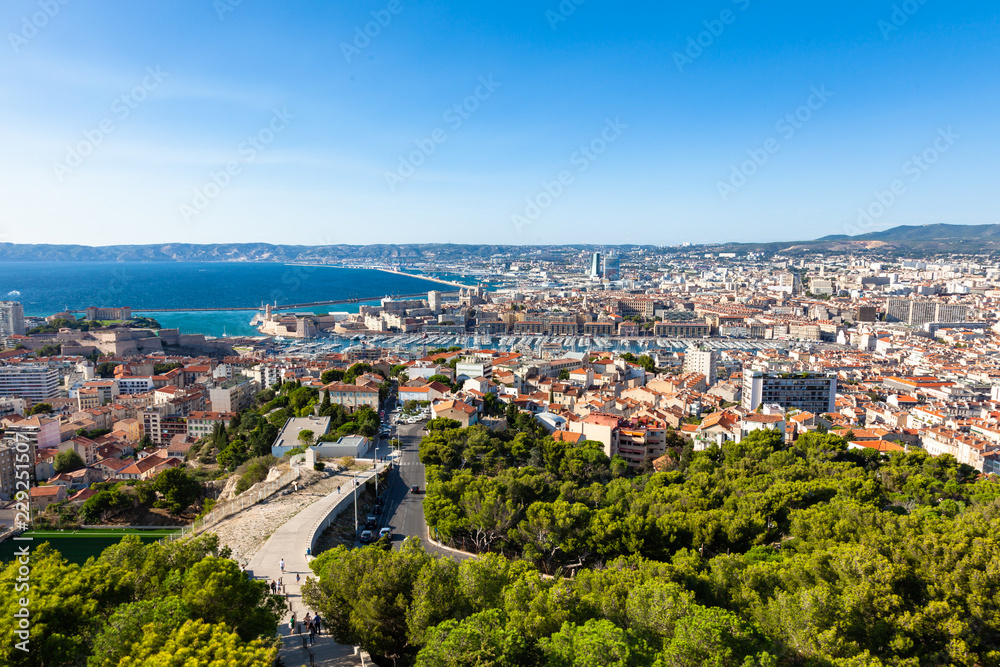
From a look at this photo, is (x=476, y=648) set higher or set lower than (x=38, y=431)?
higher

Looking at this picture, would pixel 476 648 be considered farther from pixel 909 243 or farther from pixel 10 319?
pixel 909 243

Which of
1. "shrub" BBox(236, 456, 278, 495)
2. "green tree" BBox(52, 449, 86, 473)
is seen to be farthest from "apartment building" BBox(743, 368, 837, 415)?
"green tree" BBox(52, 449, 86, 473)

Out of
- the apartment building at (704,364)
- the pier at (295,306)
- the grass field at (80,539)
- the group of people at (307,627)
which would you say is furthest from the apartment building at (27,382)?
the pier at (295,306)

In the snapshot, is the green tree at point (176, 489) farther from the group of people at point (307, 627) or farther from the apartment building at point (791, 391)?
the apartment building at point (791, 391)

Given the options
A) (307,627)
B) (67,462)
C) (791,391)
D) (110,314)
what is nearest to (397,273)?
(110,314)

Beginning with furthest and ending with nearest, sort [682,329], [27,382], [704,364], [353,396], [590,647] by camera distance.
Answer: [682,329] < [704,364] < [27,382] < [353,396] < [590,647]

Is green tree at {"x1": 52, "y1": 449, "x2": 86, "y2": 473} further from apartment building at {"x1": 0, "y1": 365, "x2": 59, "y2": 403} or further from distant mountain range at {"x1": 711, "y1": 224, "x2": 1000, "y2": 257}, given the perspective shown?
distant mountain range at {"x1": 711, "y1": 224, "x2": 1000, "y2": 257}
